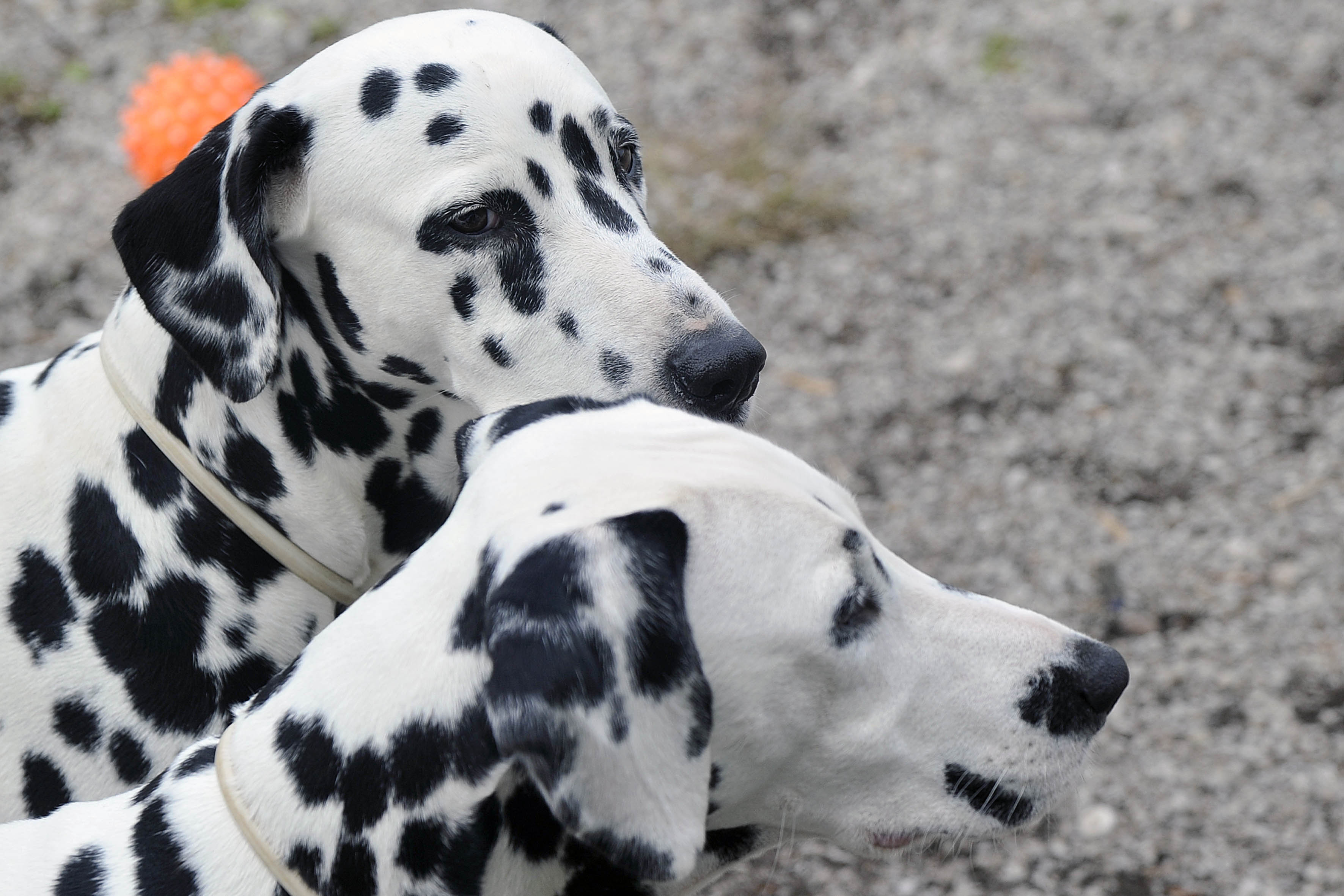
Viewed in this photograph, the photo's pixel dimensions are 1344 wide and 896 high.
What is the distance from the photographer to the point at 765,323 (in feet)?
20.0

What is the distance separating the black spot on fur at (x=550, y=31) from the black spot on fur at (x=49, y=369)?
137 cm

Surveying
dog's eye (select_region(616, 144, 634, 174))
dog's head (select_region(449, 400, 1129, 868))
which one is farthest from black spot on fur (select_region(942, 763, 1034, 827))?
dog's eye (select_region(616, 144, 634, 174))

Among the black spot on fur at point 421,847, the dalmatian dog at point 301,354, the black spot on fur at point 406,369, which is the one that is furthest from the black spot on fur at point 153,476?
the black spot on fur at point 421,847

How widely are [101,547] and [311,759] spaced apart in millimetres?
1107

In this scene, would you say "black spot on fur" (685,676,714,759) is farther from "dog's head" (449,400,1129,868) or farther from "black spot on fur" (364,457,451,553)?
"black spot on fur" (364,457,451,553)

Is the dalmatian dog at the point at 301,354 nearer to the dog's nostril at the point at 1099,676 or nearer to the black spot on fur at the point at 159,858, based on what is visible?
the black spot on fur at the point at 159,858

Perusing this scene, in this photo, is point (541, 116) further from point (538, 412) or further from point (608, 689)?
point (608, 689)

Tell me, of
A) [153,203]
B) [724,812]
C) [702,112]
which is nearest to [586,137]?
[153,203]

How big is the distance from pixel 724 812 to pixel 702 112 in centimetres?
536

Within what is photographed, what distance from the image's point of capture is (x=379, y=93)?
2781 mm

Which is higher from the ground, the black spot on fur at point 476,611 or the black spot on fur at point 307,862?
the black spot on fur at point 476,611

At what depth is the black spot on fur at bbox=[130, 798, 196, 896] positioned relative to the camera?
221cm

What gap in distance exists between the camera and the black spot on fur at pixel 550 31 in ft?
10.6

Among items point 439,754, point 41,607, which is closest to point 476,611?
point 439,754
